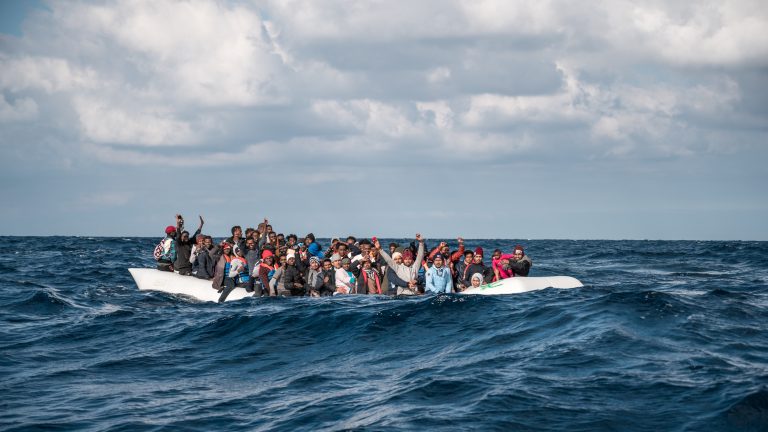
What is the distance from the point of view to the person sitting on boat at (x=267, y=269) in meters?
19.6

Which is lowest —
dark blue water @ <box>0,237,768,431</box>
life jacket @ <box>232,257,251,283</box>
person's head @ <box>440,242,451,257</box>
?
dark blue water @ <box>0,237,768,431</box>

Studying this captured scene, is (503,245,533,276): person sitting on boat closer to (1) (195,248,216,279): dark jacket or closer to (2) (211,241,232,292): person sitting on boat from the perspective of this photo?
(2) (211,241,232,292): person sitting on boat

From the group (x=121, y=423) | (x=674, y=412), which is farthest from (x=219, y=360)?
(x=674, y=412)

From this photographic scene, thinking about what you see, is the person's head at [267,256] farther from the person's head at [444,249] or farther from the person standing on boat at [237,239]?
the person's head at [444,249]

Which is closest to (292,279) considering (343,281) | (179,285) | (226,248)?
(343,281)

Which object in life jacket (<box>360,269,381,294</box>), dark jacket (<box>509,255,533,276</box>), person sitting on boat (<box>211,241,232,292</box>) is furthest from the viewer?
person sitting on boat (<box>211,241,232,292</box>)

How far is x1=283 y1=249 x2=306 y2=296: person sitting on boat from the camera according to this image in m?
19.5

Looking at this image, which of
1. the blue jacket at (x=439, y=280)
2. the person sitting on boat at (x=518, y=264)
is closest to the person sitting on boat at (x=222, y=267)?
the blue jacket at (x=439, y=280)

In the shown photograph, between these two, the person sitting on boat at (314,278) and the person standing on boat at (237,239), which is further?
the person standing on boat at (237,239)

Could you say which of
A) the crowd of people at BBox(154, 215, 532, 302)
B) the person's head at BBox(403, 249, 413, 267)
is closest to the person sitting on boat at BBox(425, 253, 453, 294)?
the crowd of people at BBox(154, 215, 532, 302)

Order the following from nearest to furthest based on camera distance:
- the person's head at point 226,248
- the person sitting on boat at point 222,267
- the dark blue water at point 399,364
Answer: the dark blue water at point 399,364 < the person's head at point 226,248 < the person sitting on boat at point 222,267

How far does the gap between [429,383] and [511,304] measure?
259 inches

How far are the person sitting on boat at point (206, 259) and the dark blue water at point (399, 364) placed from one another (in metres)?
1.71

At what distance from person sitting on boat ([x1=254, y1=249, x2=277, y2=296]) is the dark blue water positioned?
1.30 feet
